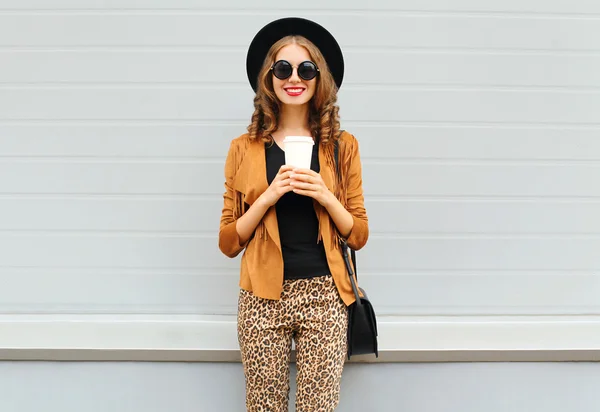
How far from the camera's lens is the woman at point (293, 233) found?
1753 millimetres

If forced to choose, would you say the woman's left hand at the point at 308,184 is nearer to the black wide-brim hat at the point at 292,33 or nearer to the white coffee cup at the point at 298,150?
the white coffee cup at the point at 298,150

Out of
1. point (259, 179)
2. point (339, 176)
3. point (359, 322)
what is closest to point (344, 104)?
point (339, 176)

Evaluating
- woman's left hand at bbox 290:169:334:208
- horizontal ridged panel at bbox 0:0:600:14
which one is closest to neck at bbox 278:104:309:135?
woman's left hand at bbox 290:169:334:208

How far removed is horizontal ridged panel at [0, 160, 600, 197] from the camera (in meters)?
2.51

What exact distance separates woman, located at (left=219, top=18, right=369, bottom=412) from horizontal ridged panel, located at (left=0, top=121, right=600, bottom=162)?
2.28 ft

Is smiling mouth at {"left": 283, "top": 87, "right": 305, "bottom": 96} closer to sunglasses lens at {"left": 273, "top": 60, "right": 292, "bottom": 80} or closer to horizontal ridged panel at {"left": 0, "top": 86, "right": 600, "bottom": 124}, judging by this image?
sunglasses lens at {"left": 273, "top": 60, "right": 292, "bottom": 80}

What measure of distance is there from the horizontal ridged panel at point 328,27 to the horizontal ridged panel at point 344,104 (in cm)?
26

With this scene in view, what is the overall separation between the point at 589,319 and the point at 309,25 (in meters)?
2.28

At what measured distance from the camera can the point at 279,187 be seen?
163 cm

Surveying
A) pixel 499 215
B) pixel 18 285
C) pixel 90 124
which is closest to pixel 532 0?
pixel 499 215

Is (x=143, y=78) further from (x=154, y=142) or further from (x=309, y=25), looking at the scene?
(x=309, y=25)

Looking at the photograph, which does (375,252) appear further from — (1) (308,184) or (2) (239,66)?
(2) (239,66)

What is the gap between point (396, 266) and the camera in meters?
2.55

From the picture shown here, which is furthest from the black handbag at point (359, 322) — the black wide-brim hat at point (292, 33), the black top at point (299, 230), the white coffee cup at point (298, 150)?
the black wide-brim hat at point (292, 33)
